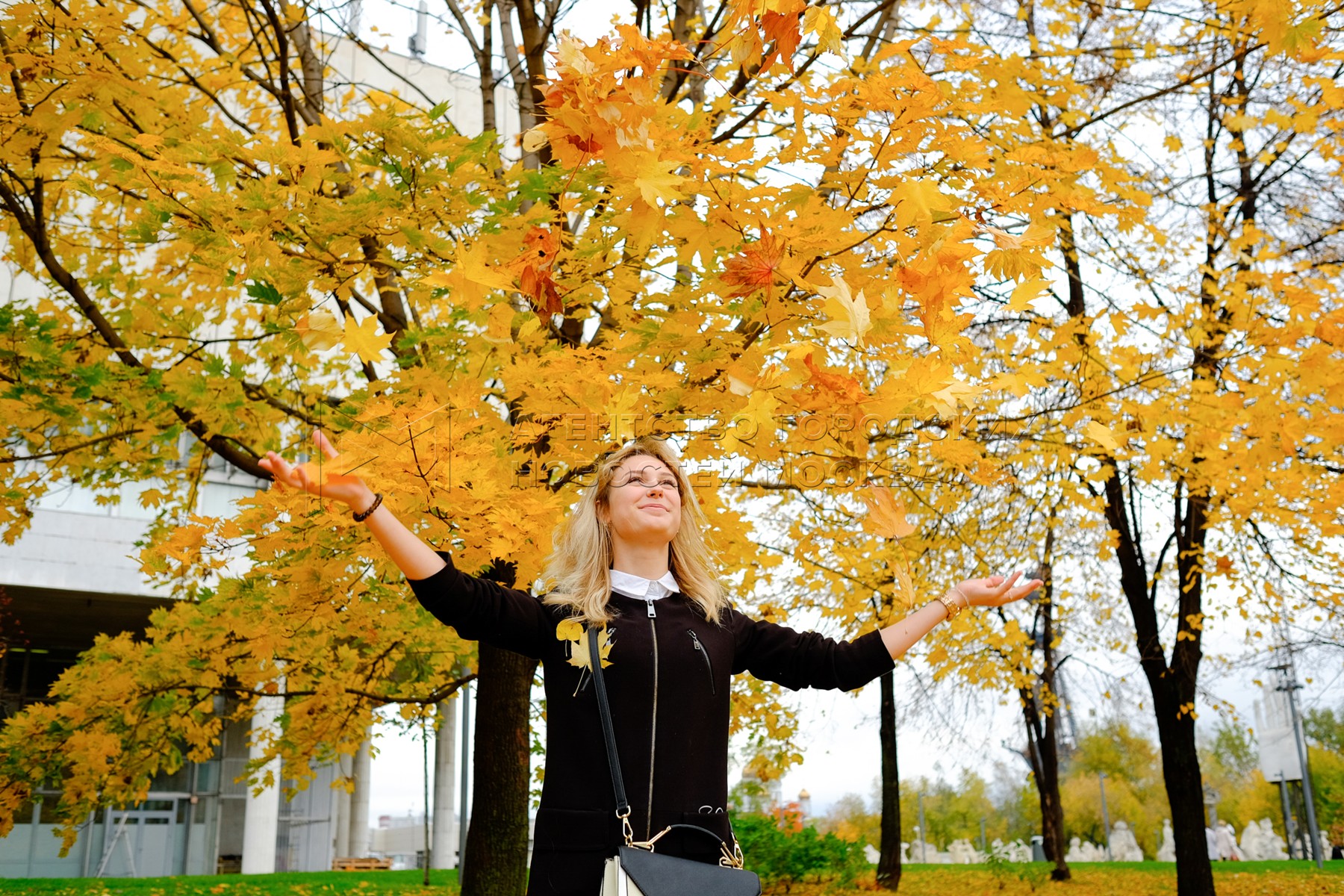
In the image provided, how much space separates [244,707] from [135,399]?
8.08 ft

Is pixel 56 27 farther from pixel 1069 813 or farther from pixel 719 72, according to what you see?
pixel 1069 813

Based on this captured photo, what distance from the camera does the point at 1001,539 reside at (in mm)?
9078

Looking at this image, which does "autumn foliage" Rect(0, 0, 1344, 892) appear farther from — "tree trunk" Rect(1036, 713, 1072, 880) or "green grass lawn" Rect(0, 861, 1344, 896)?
"tree trunk" Rect(1036, 713, 1072, 880)

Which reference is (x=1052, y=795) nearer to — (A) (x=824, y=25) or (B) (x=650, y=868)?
(B) (x=650, y=868)

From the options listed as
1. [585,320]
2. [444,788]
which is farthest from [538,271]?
[444,788]

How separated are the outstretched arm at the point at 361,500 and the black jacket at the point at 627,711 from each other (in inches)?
1.8

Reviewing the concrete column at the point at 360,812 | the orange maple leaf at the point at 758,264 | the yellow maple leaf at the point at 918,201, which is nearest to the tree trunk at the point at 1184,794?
the orange maple leaf at the point at 758,264

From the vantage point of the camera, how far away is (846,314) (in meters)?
2.04

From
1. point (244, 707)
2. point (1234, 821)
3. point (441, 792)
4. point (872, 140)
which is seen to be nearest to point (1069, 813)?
point (1234, 821)

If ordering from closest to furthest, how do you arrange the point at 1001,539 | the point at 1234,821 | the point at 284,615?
1. the point at 284,615
2. the point at 1001,539
3. the point at 1234,821

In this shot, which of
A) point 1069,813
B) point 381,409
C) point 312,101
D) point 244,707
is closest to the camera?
point 381,409

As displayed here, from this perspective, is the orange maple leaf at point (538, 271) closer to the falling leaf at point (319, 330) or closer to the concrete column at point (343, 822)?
the falling leaf at point (319, 330)

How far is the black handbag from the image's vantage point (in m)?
1.97

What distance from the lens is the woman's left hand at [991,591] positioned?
97.0 inches
